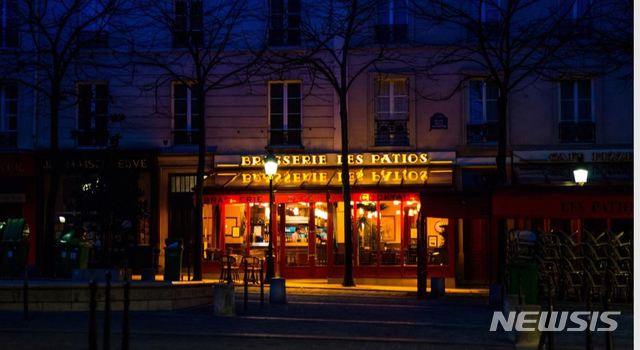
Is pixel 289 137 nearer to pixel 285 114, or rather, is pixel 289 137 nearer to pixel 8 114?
pixel 285 114

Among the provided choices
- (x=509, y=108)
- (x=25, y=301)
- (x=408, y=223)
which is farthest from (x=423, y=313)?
(x=509, y=108)

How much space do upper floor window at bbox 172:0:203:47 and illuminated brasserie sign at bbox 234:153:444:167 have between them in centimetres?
417

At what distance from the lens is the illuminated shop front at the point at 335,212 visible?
2744cm

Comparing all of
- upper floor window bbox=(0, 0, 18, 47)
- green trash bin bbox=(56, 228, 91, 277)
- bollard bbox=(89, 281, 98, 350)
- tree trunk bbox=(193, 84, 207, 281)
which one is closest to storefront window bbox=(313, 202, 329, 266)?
tree trunk bbox=(193, 84, 207, 281)

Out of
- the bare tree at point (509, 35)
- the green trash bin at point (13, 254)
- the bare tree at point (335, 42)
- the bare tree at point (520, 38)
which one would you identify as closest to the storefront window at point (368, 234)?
the bare tree at point (335, 42)

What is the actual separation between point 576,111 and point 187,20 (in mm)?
12468

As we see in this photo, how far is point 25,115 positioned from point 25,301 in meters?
15.6

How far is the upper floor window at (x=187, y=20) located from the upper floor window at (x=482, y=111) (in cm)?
871

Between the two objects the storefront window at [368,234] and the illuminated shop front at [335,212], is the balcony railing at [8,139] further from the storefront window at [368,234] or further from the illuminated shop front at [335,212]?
the storefront window at [368,234]

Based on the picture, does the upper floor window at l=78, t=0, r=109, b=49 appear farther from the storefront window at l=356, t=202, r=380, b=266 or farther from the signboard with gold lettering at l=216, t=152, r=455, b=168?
the storefront window at l=356, t=202, r=380, b=266

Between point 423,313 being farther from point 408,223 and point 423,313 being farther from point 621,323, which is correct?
point 408,223

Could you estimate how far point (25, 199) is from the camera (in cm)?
2936

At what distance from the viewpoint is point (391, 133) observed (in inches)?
1124

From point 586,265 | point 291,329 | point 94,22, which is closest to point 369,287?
point 586,265
